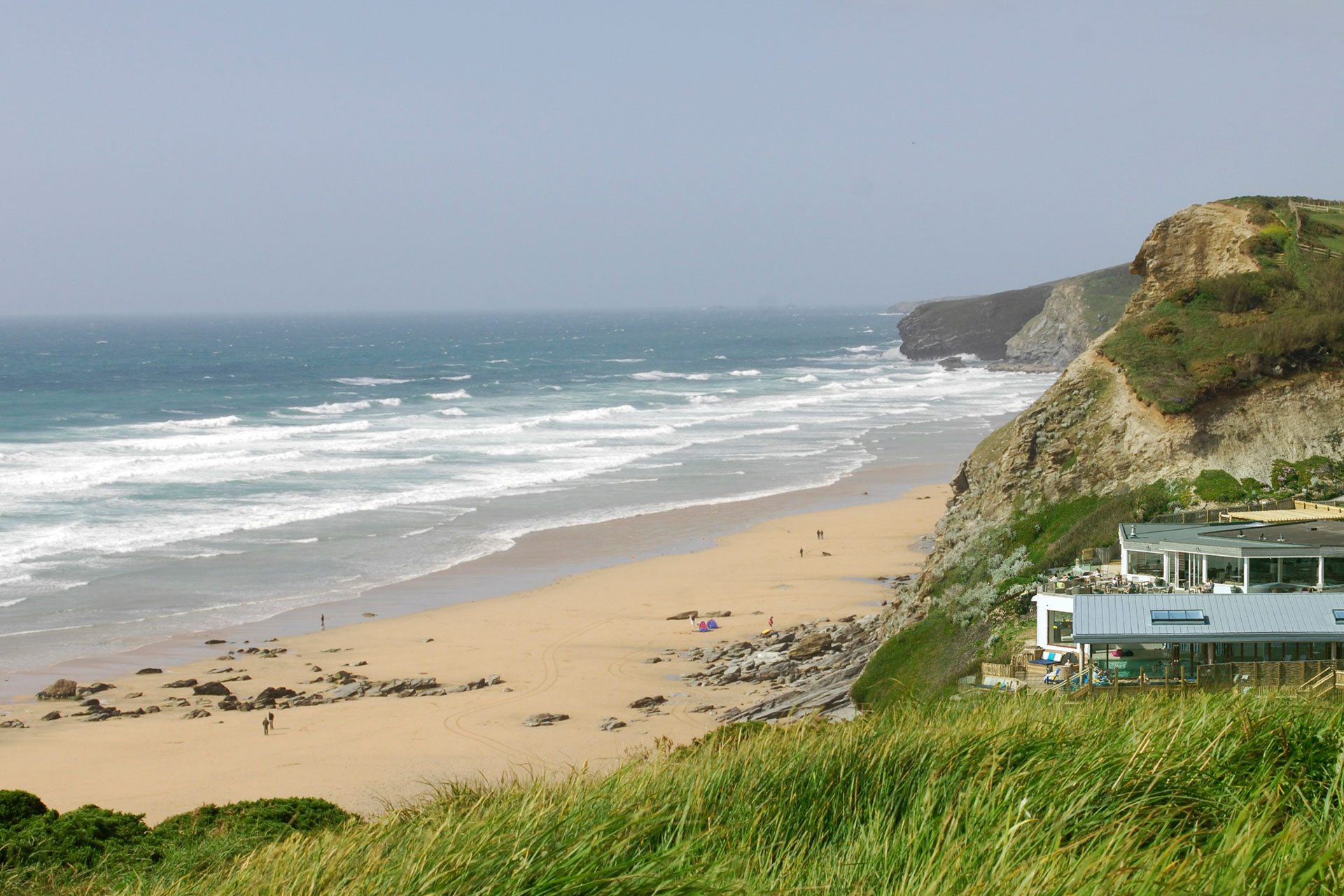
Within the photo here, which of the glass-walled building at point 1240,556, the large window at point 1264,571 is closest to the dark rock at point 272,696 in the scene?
the glass-walled building at point 1240,556

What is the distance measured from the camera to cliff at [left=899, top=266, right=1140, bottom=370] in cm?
12469

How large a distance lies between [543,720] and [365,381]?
3672 inches

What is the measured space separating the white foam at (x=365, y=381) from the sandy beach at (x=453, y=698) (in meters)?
75.0

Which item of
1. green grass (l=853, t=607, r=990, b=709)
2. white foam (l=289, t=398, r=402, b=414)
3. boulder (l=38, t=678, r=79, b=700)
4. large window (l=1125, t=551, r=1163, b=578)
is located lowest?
boulder (l=38, t=678, r=79, b=700)

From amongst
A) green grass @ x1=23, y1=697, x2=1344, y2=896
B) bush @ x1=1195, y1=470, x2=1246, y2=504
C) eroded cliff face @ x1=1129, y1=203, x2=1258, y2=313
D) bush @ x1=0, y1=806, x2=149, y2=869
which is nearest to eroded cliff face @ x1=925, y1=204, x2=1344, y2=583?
bush @ x1=1195, y1=470, x2=1246, y2=504

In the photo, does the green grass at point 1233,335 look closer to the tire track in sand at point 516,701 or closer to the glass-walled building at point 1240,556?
the glass-walled building at point 1240,556

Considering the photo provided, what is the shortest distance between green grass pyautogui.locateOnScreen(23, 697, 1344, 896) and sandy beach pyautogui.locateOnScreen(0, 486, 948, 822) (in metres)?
9.69

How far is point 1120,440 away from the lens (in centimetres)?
2650

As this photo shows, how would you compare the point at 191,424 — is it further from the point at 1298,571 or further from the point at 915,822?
the point at 915,822

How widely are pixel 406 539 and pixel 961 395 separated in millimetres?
62655

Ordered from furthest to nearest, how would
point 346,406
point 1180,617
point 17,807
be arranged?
point 346,406, point 1180,617, point 17,807

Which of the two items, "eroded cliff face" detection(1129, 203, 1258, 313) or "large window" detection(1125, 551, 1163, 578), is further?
"eroded cliff face" detection(1129, 203, 1258, 313)

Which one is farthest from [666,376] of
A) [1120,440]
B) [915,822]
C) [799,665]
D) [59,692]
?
[915,822]

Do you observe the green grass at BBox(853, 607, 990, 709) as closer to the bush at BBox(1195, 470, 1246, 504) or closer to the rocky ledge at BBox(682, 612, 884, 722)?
the rocky ledge at BBox(682, 612, 884, 722)
